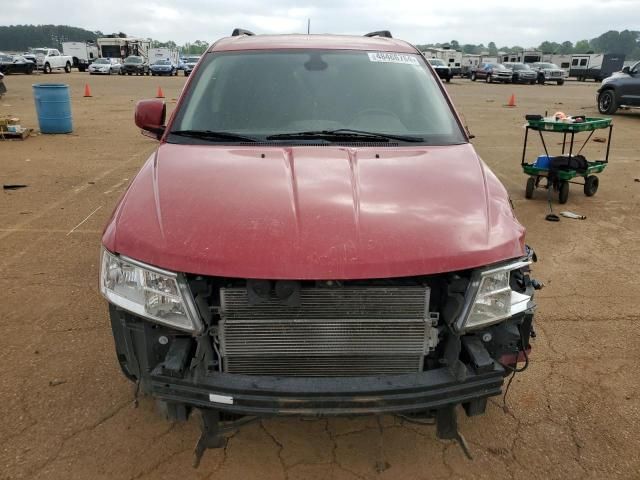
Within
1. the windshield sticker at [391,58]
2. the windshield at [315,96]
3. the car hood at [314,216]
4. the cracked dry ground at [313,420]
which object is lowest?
the cracked dry ground at [313,420]

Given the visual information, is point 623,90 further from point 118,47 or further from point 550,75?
point 118,47

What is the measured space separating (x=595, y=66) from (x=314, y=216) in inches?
2206

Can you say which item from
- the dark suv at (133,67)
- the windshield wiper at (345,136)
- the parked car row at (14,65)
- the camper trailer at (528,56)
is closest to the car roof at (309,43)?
the windshield wiper at (345,136)

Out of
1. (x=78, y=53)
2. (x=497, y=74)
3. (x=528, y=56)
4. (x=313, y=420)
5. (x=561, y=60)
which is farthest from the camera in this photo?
(x=528, y=56)

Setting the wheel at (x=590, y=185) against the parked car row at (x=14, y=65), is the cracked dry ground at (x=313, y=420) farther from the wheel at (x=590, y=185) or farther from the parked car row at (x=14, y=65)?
the parked car row at (x=14, y=65)

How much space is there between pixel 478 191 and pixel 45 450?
7.98 ft

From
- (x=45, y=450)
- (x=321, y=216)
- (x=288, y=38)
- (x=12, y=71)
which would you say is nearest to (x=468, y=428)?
(x=321, y=216)

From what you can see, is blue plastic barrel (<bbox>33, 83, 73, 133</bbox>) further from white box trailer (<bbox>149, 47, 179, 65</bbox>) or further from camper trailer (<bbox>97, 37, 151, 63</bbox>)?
camper trailer (<bbox>97, 37, 151, 63</bbox>)

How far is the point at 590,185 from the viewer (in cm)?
732

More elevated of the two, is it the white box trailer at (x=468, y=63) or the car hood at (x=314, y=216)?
the white box trailer at (x=468, y=63)

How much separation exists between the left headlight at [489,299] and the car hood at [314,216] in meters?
0.06

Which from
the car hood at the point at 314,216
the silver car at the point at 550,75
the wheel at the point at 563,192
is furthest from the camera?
the silver car at the point at 550,75

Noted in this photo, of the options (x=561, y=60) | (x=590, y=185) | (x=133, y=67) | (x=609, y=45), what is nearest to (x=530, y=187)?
(x=590, y=185)

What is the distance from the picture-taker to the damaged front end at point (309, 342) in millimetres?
2039
